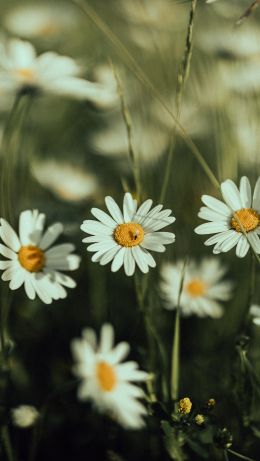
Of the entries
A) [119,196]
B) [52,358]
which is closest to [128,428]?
[52,358]

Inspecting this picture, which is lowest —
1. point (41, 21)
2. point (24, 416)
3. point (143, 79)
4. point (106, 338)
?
point (24, 416)

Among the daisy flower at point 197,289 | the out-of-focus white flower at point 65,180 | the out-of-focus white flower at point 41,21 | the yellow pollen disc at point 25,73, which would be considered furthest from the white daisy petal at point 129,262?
the out-of-focus white flower at point 41,21

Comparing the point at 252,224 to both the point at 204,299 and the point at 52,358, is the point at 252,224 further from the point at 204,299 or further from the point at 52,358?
the point at 52,358

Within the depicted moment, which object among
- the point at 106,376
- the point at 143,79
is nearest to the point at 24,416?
the point at 106,376

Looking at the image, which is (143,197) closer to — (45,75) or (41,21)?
(45,75)

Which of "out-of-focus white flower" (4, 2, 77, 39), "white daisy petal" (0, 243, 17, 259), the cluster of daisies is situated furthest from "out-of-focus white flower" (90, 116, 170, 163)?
"white daisy petal" (0, 243, 17, 259)

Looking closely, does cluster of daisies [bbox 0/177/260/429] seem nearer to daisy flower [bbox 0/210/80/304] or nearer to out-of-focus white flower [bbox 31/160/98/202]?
daisy flower [bbox 0/210/80/304]
